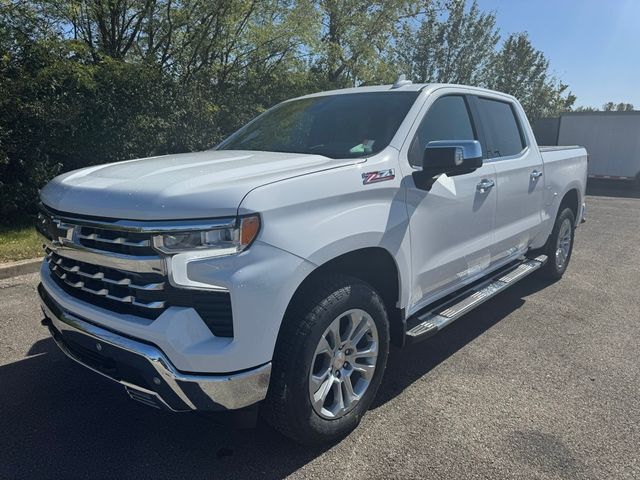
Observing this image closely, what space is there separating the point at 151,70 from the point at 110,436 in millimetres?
7028

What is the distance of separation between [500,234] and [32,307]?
4279 mm

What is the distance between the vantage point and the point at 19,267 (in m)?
5.78

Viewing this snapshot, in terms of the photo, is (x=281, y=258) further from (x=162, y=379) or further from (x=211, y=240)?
(x=162, y=379)

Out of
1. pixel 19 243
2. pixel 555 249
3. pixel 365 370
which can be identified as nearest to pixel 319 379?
pixel 365 370

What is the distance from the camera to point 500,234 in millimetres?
4188

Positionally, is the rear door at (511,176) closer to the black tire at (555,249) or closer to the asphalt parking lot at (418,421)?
the black tire at (555,249)

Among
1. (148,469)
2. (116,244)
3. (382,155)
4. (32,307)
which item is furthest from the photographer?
(32,307)

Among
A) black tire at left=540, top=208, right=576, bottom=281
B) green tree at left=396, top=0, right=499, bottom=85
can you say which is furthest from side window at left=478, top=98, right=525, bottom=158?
green tree at left=396, top=0, right=499, bottom=85

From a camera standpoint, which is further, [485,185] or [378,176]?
[485,185]

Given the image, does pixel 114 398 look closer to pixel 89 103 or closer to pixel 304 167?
pixel 304 167

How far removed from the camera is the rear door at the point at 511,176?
415 cm

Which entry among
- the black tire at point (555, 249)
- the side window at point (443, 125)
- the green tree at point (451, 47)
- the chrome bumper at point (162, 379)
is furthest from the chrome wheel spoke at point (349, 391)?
the green tree at point (451, 47)

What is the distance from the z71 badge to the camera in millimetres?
2727

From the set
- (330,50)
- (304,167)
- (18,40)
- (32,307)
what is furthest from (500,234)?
(330,50)
